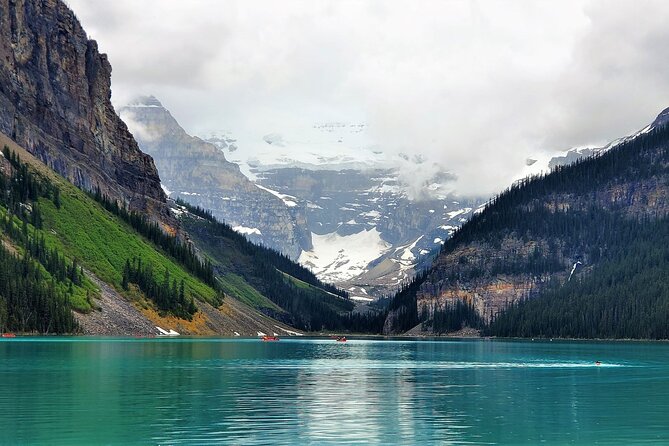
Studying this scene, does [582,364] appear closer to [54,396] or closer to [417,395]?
[417,395]

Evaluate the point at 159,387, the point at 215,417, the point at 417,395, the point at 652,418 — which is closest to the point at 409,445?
the point at 215,417

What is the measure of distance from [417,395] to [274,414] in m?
23.7

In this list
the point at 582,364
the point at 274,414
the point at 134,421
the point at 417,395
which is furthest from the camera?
the point at 582,364

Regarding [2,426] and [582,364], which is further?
[582,364]

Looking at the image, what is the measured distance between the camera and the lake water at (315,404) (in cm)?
6512

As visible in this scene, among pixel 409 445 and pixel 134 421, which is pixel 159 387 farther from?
pixel 409 445

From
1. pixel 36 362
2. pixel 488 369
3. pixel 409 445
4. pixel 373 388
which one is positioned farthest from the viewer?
pixel 488 369

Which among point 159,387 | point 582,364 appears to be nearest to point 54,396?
point 159,387

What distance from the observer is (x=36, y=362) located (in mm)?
130125

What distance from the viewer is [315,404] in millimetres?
85562

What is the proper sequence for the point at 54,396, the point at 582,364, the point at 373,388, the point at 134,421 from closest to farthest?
the point at 134,421 < the point at 54,396 < the point at 373,388 < the point at 582,364

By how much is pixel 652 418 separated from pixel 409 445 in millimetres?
27021

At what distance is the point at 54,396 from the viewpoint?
85500 millimetres

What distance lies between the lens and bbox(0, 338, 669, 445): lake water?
65125mm
